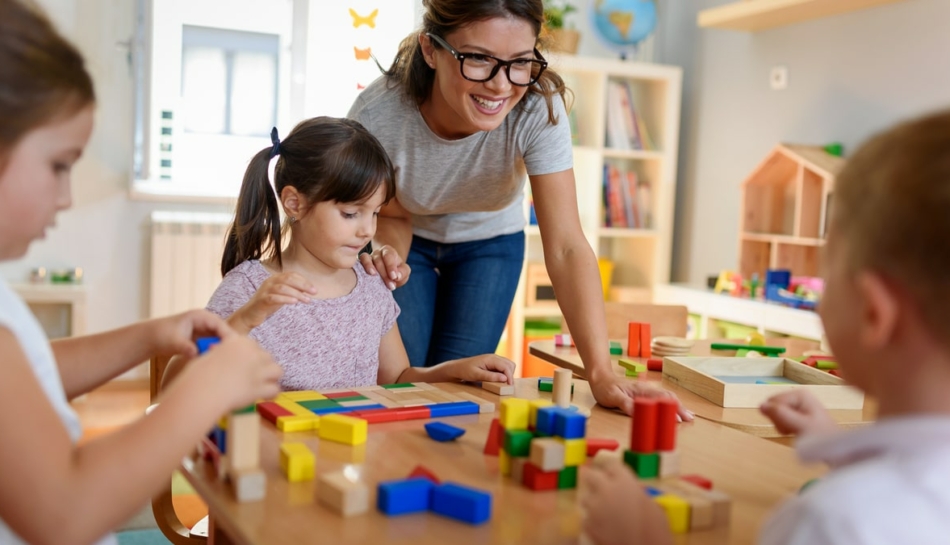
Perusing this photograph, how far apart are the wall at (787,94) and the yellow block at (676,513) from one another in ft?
9.16

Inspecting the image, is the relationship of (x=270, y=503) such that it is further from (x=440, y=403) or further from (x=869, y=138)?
(x=869, y=138)

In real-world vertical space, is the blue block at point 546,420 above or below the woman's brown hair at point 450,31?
below

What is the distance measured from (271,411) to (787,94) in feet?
11.6

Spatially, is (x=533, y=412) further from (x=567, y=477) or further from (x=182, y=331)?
(x=182, y=331)

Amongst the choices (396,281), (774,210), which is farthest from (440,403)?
(774,210)

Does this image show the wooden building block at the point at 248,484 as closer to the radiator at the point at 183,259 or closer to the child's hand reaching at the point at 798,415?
the child's hand reaching at the point at 798,415

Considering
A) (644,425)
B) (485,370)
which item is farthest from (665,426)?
(485,370)

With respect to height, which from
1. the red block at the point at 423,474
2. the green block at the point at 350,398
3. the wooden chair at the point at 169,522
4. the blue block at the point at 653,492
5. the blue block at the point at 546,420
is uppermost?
the blue block at the point at 546,420

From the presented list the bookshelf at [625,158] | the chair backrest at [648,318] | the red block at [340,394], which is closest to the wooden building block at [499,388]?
the red block at [340,394]

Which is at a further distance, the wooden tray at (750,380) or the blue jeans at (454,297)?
the blue jeans at (454,297)

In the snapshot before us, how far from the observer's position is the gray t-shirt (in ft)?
5.98

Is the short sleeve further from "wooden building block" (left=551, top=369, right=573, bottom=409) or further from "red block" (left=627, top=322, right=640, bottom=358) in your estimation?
"wooden building block" (left=551, top=369, right=573, bottom=409)

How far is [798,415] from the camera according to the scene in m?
1.00

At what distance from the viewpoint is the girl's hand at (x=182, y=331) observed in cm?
108
